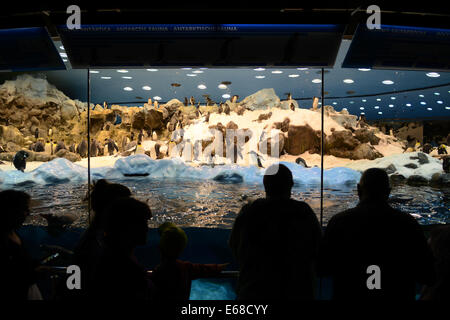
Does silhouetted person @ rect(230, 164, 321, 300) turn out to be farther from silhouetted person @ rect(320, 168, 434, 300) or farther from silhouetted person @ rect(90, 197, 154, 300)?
silhouetted person @ rect(90, 197, 154, 300)

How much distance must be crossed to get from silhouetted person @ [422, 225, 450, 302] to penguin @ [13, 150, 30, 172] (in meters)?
6.78

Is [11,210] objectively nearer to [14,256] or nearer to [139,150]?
[14,256]

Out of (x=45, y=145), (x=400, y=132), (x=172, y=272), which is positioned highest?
(x=400, y=132)

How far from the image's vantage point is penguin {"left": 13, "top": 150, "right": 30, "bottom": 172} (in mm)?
5932

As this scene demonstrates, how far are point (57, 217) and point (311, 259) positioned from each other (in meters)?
2.77

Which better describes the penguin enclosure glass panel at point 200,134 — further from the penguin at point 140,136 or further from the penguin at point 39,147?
the penguin at point 39,147

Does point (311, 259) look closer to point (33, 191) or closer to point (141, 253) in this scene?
point (141, 253)

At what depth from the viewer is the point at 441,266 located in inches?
51.5

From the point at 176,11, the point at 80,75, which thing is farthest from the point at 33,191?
the point at 176,11

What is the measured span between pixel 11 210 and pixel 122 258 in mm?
686

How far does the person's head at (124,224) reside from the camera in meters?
1.14

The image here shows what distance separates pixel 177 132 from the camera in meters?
8.99

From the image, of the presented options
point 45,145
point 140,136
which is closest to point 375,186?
point 45,145
